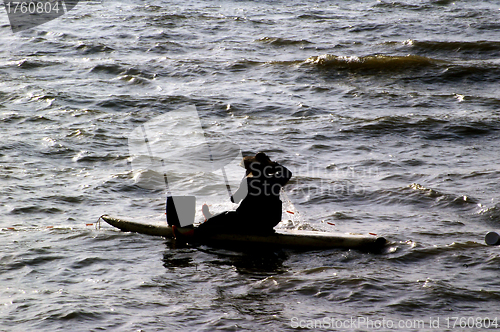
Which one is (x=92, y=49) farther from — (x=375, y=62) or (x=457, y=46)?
(x=457, y=46)

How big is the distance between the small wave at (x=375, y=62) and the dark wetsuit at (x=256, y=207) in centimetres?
1016

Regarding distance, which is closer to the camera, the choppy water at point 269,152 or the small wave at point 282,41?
the choppy water at point 269,152

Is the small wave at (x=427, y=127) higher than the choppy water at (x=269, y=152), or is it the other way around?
the choppy water at (x=269, y=152)

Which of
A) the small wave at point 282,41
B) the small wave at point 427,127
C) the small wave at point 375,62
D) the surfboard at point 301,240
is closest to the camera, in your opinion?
the surfboard at point 301,240

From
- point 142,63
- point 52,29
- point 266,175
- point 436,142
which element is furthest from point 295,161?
point 52,29

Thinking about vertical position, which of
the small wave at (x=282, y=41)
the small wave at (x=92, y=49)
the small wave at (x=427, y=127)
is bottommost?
the small wave at (x=427, y=127)

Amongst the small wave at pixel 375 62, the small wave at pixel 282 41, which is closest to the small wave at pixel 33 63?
the small wave at pixel 282 41

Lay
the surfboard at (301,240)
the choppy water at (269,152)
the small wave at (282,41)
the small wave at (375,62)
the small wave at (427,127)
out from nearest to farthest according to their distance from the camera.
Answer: the choppy water at (269,152), the surfboard at (301,240), the small wave at (427,127), the small wave at (375,62), the small wave at (282,41)

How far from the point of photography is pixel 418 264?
703cm

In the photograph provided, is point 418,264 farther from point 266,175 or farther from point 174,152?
point 174,152

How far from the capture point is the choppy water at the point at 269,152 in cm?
634

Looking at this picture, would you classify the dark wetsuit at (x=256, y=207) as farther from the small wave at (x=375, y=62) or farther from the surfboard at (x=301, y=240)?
the small wave at (x=375, y=62)

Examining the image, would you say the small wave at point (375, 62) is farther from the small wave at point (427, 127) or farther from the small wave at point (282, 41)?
the small wave at point (427, 127)

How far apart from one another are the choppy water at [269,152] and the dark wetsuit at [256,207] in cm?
33
